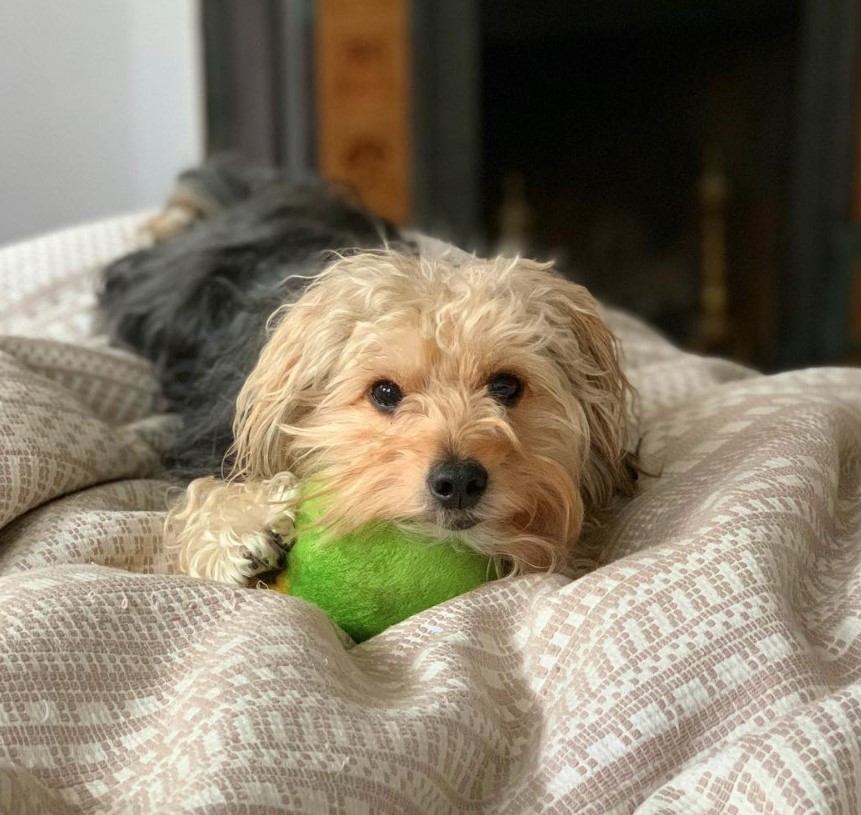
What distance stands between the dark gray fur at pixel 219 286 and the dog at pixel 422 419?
2 centimetres

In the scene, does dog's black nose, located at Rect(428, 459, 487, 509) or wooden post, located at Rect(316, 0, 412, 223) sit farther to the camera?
wooden post, located at Rect(316, 0, 412, 223)

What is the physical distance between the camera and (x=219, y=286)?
185 centimetres

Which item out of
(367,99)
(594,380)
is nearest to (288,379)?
(594,380)

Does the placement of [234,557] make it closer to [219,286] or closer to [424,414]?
[424,414]

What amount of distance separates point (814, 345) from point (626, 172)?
86cm

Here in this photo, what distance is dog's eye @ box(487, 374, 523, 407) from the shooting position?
52.3 inches

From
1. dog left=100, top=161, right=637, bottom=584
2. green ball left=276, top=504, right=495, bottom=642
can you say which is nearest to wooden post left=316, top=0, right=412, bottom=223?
dog left=100, top=161, right=637, bottom=584

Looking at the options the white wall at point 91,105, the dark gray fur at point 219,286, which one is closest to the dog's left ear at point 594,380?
the dark gray fur at point 219,286

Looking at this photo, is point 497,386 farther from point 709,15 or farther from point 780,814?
point 709,15

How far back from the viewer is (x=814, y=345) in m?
4.18

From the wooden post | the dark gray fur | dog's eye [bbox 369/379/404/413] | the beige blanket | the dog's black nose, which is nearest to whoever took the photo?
the beige blanket

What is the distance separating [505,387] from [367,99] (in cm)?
268

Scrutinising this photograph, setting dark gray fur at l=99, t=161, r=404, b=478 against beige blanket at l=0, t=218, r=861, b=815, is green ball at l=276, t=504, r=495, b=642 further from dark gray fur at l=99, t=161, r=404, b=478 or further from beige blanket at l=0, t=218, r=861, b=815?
dark gray fur at l=99, t=161, r=404, b=478

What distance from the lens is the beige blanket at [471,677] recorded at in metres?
0.92
